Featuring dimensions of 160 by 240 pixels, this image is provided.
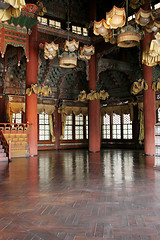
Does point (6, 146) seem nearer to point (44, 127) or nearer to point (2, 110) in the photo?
point (2, 110)

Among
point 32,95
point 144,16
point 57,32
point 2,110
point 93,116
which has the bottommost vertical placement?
point 93,116

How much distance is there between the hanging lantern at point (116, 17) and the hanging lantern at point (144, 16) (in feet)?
1.41

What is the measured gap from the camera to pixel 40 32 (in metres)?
12.8

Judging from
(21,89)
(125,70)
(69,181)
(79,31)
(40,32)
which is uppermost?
(79,31)

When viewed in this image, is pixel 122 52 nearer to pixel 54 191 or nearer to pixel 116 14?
pixel 116 14

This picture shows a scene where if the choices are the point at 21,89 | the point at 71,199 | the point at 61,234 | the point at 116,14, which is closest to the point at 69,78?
the point at 21,89

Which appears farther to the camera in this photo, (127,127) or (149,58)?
(127,127)

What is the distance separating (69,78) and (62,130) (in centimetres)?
381

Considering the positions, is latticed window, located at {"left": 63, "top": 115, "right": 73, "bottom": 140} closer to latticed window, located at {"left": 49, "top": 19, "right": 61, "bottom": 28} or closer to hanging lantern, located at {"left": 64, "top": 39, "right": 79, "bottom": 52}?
latticed window, located at {"left": 49, "top": 19, "right": 61, "bottom": 28}

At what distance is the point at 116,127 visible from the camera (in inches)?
724

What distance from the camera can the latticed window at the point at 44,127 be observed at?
1748 centimetres

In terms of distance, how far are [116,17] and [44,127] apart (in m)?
11.9

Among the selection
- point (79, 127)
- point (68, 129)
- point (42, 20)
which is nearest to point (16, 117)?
point (68, 129)

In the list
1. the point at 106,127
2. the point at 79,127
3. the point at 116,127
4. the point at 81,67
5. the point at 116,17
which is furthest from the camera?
the point at 79,127
